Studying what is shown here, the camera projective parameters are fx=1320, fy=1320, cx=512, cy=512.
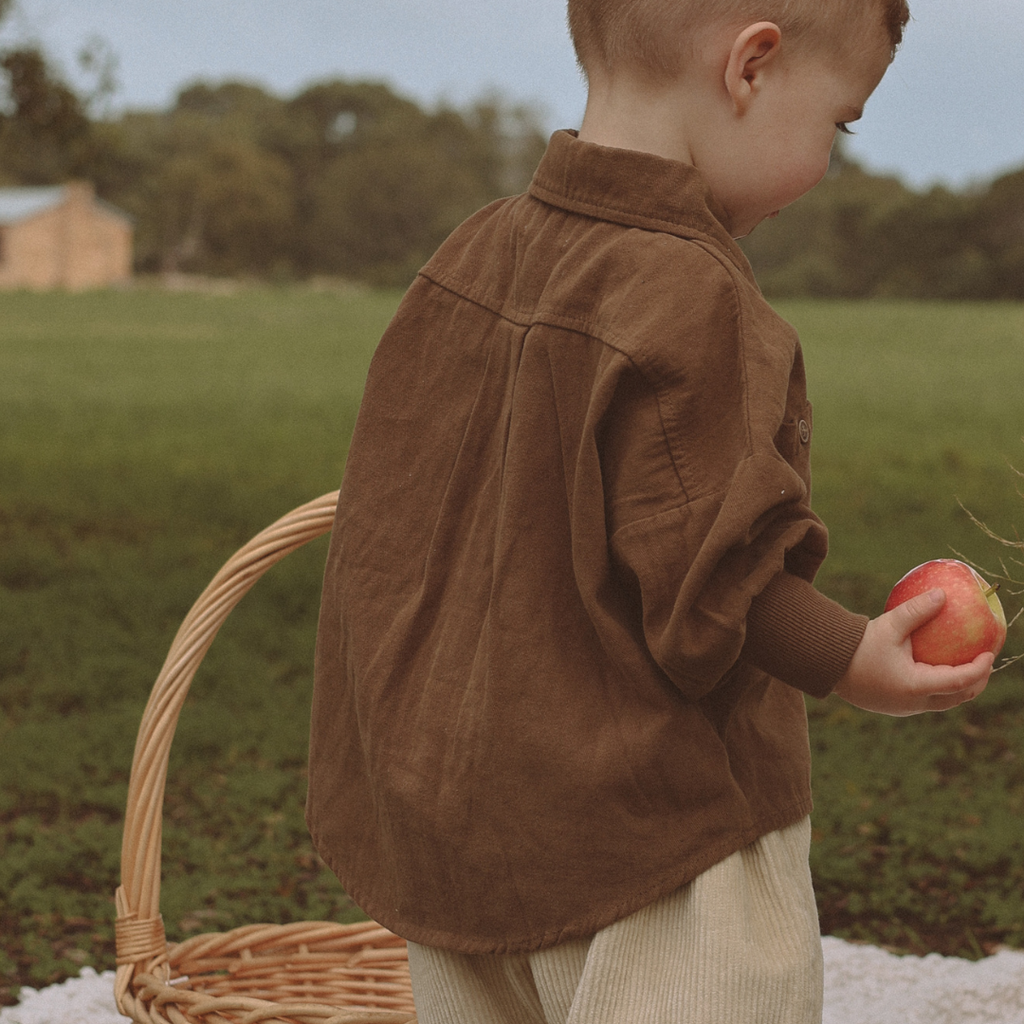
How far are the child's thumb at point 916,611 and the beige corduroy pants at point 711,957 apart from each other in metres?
0.31

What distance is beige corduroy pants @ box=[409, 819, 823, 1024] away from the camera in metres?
1.51

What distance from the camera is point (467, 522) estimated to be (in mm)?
1628

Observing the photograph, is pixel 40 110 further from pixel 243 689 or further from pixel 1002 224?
pixel 1002 224

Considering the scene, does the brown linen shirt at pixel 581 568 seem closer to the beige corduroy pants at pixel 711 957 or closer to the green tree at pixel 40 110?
the beige corduroy pants at pixel 711 957

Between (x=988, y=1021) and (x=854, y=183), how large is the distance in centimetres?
5975

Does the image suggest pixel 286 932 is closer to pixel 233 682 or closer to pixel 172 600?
pixel 233 682

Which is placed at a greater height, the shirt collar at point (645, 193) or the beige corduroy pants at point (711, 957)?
the shirt collar at point (645, 193)

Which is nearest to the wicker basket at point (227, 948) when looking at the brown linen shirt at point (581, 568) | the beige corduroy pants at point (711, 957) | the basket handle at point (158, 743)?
the basket handle at point (158, 743)

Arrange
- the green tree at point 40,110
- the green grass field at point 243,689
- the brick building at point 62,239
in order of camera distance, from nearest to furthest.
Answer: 1. the green grass field at point 243,689
2. the green tree at point 40,110
3. the brick building at point 62,239

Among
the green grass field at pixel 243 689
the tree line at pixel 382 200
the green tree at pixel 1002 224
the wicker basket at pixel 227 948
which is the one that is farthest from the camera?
the tree line at pixel 382 200

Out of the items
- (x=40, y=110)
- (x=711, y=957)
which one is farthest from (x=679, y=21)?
(x=40, y=110)

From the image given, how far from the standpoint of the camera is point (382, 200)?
6044cm

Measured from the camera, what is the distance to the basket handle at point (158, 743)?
2322 mm

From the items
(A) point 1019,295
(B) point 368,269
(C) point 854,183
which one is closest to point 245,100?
(B) point 368,269
